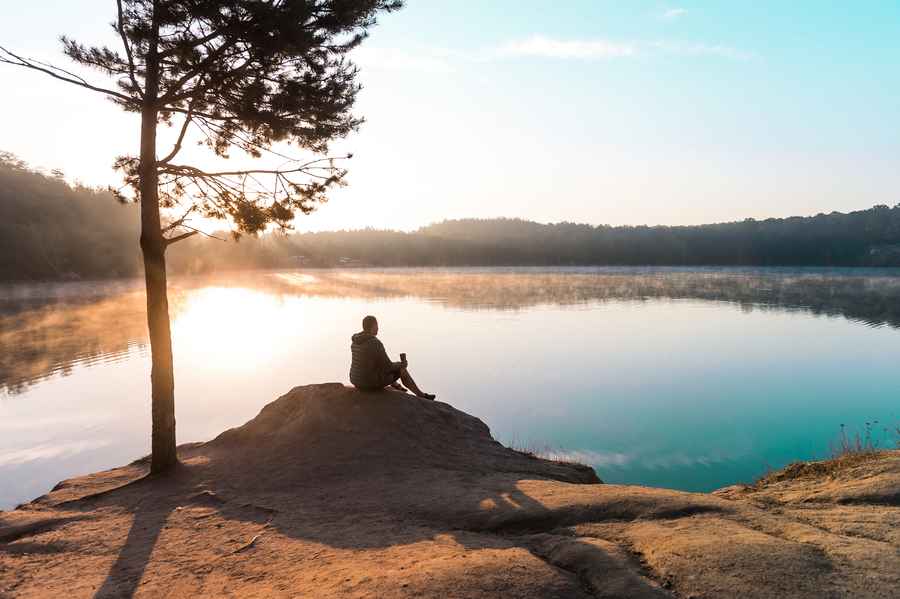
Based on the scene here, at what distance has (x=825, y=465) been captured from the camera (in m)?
9.00

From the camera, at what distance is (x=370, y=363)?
986 cm

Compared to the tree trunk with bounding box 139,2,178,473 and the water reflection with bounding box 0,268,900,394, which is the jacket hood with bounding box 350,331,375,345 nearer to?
the tree trunk with bounding box 139,2,178,473

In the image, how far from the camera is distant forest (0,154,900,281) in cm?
8181

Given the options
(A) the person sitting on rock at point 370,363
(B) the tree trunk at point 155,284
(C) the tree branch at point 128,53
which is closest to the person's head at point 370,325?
(A) the person sitting on rock at point 370,363

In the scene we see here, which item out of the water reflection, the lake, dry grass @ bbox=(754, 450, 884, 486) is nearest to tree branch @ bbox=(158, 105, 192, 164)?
the lake

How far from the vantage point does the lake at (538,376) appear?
565 inches

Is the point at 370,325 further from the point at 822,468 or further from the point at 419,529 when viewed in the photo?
the point at 822,468

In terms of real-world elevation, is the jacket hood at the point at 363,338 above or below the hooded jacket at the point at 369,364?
above

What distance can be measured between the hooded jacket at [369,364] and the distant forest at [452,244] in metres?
82.2

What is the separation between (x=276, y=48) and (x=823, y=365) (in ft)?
82.2

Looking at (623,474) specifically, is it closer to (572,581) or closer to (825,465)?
(825,465)

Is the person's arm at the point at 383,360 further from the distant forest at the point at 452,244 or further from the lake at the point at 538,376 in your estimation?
the distant forest at the point at 452,244

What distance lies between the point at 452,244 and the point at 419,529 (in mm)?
148750

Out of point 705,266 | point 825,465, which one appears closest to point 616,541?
point 825,465
